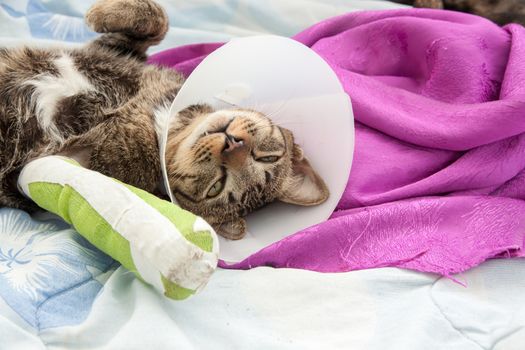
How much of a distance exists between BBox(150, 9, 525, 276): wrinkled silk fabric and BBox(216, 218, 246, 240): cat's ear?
128 millimetres

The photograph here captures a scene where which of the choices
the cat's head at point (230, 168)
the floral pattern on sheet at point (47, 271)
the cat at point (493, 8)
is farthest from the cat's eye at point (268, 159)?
the cat at point (493, 8)

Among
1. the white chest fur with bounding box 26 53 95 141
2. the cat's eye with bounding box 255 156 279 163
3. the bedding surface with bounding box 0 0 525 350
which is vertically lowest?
the bedding surface with bounding box 0 0 525 350

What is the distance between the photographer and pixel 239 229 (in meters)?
1.39

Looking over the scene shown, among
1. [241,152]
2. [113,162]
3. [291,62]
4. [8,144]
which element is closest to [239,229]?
[241,152]

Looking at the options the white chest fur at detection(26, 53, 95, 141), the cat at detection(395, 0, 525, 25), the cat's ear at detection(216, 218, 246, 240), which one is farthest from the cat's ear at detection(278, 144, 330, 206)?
the cat at detection(395, 0, 525, 25)

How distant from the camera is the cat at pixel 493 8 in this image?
1961 mm

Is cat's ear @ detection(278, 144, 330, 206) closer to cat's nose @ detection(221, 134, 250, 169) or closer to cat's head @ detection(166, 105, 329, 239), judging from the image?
cat's head @ detection(166, 105, 329, 239)

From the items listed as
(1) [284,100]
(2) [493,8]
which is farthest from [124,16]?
(2) [493,8]

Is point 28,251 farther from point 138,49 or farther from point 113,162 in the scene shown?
point 138,49

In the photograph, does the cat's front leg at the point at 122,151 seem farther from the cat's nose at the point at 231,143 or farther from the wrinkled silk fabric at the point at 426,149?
the wrinkled silk fabric at the point at 426,149

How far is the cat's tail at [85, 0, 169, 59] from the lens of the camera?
63.9 inches

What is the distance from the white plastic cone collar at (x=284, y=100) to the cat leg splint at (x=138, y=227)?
1.17ft

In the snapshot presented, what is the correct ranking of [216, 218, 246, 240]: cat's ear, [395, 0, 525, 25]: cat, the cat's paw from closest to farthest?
[216, 218, 246, 240]: cat's ear < the cat's paw < [395, 0, 525, 25]: cat

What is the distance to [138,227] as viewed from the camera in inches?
37.8
